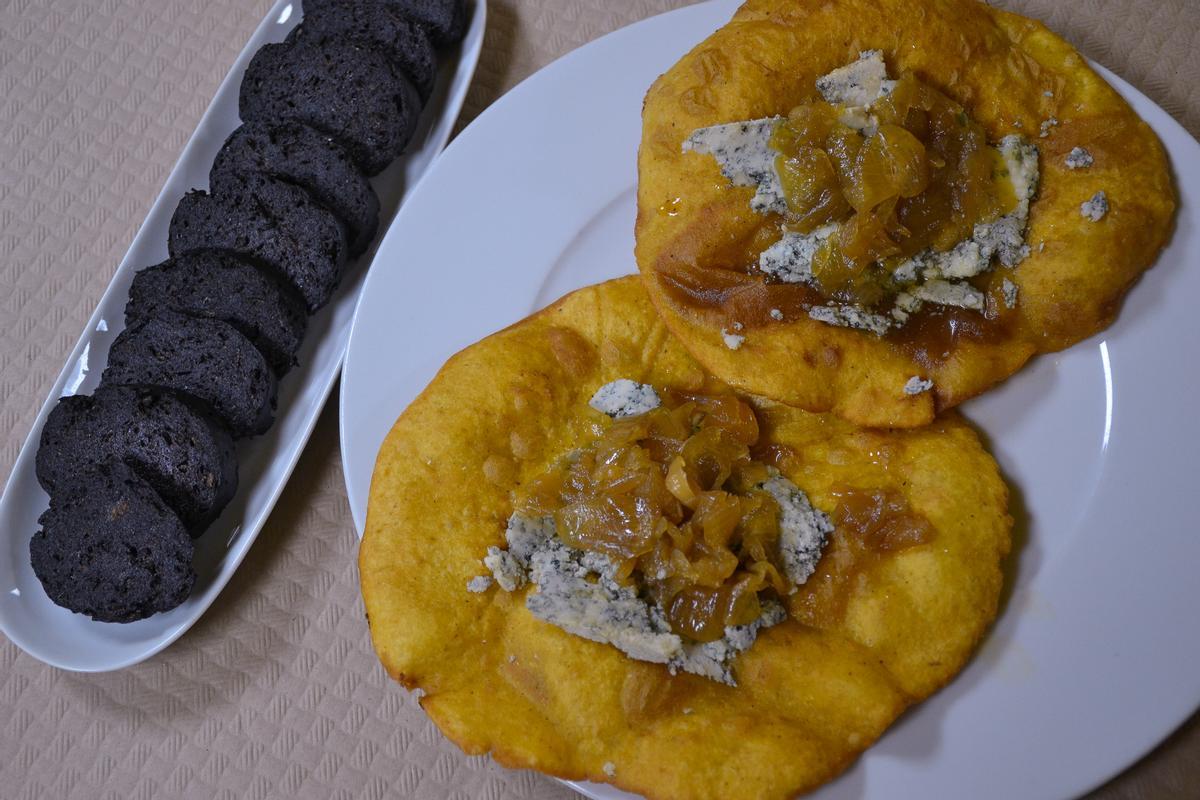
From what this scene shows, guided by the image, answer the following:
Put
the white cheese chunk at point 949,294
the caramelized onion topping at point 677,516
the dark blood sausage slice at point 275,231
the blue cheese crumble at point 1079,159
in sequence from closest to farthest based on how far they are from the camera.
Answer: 1. the caramelized onion topping at point 677,516
2. the white cheese chunk at point 949,294
3. the blue cheese crumble at point 1079,159
4. the dark blood sausage slice at point 275,231

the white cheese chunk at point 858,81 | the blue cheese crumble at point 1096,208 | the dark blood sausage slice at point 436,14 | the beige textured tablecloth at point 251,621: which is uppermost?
the dark blood sausage slice at point 436,14

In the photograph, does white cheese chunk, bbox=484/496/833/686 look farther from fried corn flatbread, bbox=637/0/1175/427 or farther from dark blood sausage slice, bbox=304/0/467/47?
dark blood sausage slice, bbox=304/0/467/47

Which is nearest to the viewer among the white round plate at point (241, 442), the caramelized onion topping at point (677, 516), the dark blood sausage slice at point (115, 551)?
the caramelized onion topping at point (677, 516)

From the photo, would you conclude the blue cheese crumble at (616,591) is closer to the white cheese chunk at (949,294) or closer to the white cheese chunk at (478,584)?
the white cheese chunk at (478,584)

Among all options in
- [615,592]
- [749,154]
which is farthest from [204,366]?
[749,154]

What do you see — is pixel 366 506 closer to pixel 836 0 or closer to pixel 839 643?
pixel 839 643

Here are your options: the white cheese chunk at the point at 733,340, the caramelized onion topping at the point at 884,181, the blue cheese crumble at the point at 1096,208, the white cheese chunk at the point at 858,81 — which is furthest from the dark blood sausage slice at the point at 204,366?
the blue cheese crumble at the point at 1096,208

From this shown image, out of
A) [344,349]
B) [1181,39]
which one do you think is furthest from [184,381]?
[1181,39]

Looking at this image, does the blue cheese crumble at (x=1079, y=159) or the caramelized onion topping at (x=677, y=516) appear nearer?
the caramelized onion topping at (x=677, y=516)
